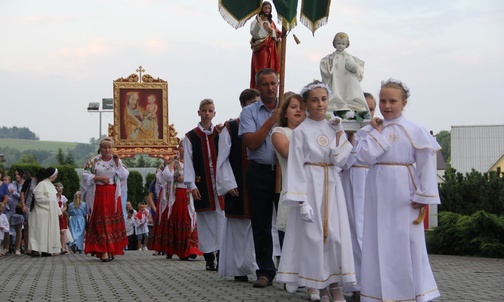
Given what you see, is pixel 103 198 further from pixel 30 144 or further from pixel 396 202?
pixel 30 144

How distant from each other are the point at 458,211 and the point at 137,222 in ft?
41.9

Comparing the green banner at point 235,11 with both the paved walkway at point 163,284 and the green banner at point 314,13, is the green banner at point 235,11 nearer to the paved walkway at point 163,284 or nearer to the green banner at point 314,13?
the green banner at point 314,13

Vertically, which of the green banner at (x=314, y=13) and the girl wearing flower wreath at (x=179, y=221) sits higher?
the green banner at (x=314, y=13)

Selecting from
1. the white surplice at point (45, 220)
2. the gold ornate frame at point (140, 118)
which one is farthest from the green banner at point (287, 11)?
the gold ornate frame at point (140, 118)

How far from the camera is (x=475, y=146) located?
58938mm

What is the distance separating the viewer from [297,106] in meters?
9.19

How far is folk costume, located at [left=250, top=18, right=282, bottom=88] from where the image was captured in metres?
13.6

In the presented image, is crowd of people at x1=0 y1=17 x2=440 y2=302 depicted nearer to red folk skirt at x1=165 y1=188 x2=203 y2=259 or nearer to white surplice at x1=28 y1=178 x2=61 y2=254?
red folk skirt at x1=165 y1=188 x2=203 y2=259

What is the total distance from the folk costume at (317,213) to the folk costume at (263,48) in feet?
17.2

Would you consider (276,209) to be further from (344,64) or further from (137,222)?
(137,222)

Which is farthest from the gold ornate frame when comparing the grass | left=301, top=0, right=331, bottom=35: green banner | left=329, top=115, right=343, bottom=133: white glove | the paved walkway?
the grass

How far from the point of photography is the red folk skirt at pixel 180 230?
656 inches

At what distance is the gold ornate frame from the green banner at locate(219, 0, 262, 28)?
3521 centimetres

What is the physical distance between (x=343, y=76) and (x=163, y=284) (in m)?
4.34
